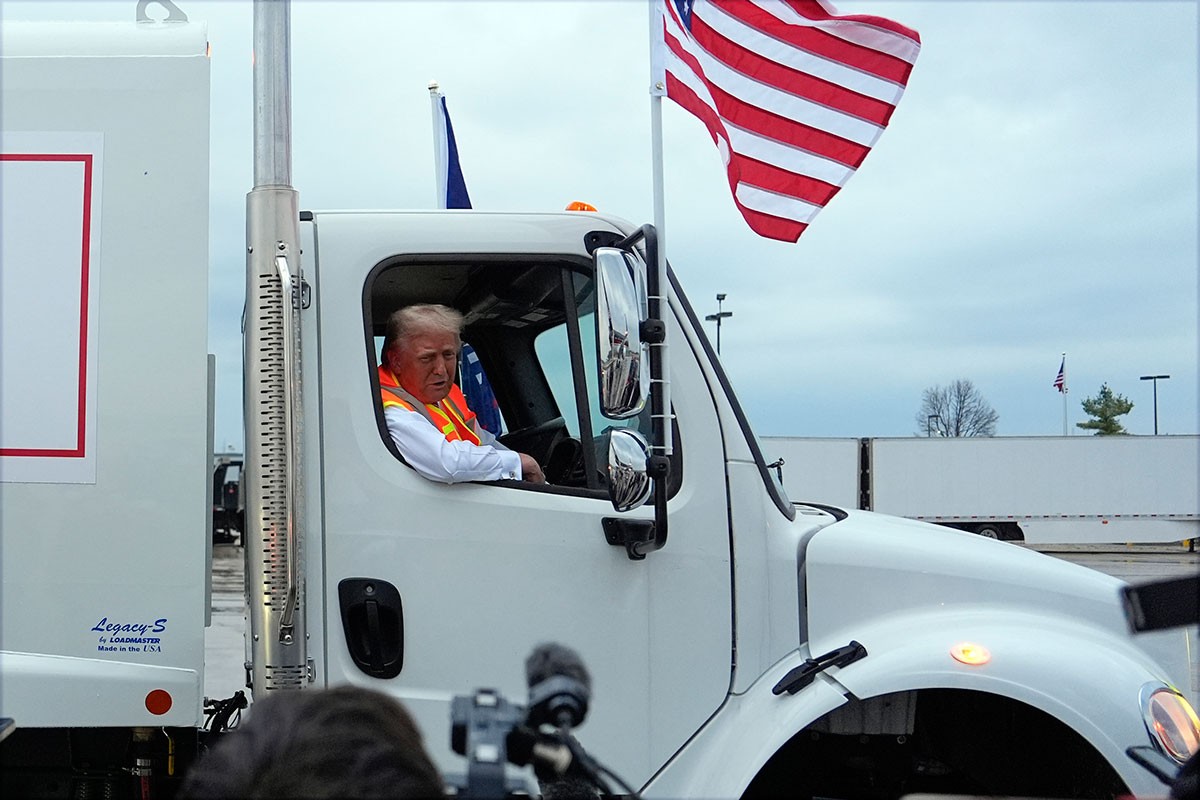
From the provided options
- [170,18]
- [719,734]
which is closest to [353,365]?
[170,18]

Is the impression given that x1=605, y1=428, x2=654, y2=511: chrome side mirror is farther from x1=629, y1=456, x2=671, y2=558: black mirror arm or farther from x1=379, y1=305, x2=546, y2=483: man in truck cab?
x1=379, y1=305, x2=546, y2=483: man in truck cab

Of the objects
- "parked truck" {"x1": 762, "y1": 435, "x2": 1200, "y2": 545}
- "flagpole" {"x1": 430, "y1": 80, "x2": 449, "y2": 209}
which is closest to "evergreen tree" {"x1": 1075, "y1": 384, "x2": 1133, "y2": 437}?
"parked truck" {"x1": 762, "y1": 435, "x2": 1200, "y2": 545}

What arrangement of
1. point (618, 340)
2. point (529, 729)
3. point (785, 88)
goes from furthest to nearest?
→ point (785, 88), point (618, 340), point (529, 729)

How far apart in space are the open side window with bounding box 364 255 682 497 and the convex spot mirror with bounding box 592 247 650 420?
44 cm

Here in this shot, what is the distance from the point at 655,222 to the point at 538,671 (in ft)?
4.83

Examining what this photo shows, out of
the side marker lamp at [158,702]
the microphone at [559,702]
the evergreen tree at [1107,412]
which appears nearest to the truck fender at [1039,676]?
the microphone at [559,702]

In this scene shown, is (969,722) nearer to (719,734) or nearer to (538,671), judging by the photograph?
(719,734)

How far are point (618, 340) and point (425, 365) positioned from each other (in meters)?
0.78

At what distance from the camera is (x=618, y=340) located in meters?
2.61

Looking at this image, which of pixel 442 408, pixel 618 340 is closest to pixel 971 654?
pixel 618 340

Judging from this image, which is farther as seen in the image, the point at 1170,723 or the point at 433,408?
the point at 433,408

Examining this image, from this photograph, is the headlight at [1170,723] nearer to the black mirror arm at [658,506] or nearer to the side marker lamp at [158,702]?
the black mirror arm at [658,506]

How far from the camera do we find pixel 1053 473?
27656 millimetres

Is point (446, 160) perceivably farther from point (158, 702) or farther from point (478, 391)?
point (158, 702)
